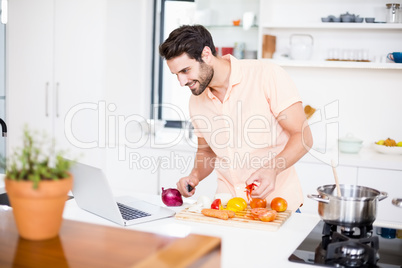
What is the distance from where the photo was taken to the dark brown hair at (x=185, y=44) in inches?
94.5

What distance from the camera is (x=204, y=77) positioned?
2.45 meters

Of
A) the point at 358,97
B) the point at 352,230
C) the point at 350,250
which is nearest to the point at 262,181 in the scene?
the point at 352,230

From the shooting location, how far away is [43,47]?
421cm

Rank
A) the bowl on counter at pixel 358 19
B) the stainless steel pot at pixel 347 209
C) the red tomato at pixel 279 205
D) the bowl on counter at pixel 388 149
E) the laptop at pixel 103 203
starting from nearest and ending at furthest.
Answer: the stainless steel pot at pixel 347 209 → the laptop at pixel 103 203 → the red tomato at pixel 279 205 → the bowl on counter at pixel 388 149 → the bowl on counter at pixel 358 19

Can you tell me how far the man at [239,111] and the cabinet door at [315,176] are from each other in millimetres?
1143

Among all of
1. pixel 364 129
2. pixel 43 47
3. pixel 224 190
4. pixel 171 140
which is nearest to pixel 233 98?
pixel 224 190

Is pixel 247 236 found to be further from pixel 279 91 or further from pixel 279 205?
pixel 279 91

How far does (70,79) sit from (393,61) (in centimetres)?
253

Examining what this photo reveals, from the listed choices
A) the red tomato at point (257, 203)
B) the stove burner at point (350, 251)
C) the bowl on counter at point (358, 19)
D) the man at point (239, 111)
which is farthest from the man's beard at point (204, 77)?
the bowl on counter at point (358, 19)

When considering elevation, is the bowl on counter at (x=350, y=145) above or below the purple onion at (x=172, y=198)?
above

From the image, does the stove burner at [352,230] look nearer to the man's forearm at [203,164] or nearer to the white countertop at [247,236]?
the white countertop at [247,236]

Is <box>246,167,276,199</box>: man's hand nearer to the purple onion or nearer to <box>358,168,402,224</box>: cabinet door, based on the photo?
the purple onion

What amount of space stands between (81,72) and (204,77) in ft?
6.32

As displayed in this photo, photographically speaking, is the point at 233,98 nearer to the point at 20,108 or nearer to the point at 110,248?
the point at 110,248
